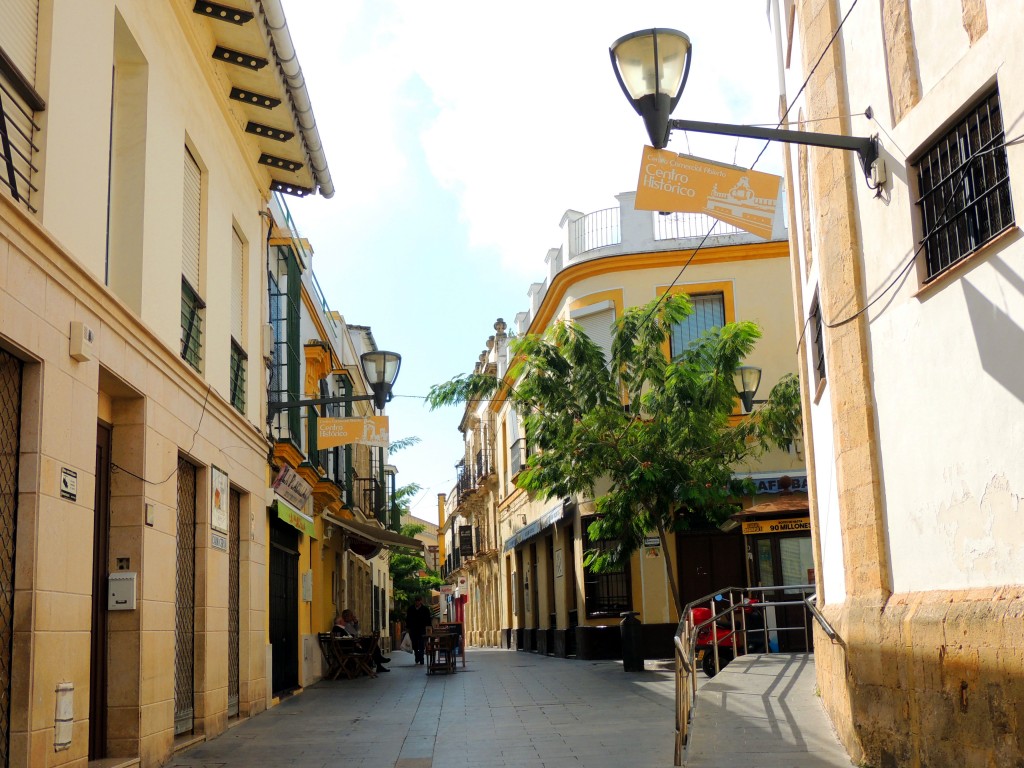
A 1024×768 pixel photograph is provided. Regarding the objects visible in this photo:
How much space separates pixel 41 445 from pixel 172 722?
4102mm

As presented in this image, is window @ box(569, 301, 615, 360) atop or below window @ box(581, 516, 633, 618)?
atop

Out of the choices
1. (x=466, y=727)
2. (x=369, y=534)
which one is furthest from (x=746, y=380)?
(x=466, y=727)

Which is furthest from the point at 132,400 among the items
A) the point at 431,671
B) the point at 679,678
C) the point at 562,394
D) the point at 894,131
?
the point at 431,671

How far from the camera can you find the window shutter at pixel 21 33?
23.7ft

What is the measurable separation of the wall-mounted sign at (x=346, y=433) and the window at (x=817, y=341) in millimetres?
7803

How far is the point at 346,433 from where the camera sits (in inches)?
682

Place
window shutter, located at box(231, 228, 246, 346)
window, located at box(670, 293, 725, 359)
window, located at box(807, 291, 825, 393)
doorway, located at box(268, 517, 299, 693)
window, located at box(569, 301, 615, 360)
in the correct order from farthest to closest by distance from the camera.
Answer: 1. window, located at box(569, 301, 615, 360)
2. window, located at box(670, 293, 725, 359)
3. doorway, located at box(268, 517, 299, 693)
4. window shutter, located at box(231, 228, 246, 346)
5. window, located at box(807, 291, 825, 393)

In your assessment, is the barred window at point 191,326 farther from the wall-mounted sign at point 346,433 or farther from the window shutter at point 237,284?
the wall-mounted sign at point 346,433

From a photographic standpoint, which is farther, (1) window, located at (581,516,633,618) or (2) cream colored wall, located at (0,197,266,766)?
(1) window, located at (581,516,633,618)

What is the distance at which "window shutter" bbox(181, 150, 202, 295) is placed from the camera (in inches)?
466

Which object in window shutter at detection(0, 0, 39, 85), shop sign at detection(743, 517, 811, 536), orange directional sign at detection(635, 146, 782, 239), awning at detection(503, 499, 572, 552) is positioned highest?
window shutter at detection(0, 0, 39, 85)

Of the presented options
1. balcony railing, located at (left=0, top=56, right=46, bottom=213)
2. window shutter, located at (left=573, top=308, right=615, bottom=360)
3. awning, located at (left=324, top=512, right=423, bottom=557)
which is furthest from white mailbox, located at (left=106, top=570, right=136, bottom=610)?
window shutter, located at (left=573, top=308, right=615, bottom=360)

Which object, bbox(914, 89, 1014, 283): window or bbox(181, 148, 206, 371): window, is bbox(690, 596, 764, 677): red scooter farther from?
bbox(914, 89, 1014, 283): window

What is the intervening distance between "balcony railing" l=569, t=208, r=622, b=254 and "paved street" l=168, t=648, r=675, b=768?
10383 millimetres
